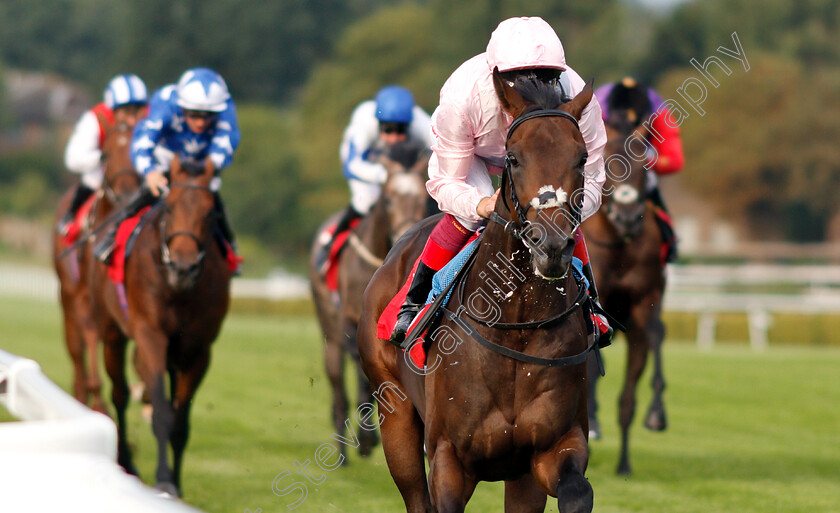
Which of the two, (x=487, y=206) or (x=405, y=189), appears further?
(x=405, y=189)

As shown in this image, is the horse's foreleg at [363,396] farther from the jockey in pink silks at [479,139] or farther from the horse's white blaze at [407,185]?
the jockey in pink silks at [479,139]

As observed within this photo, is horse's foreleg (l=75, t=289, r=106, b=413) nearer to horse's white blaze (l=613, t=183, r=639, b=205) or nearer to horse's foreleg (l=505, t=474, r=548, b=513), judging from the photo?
horse's white blaze (l=613, t=183, r=639, b=205)

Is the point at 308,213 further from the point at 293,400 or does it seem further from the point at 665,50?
the point at 293,400

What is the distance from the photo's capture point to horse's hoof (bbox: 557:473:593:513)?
3525mm

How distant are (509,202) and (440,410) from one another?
0.76 m

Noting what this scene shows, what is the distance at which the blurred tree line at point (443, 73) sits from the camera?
40.9m

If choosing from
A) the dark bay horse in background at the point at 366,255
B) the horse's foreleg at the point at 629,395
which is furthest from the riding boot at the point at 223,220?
the horse's foreleg at the point at 629,395

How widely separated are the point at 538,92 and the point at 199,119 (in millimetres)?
3665

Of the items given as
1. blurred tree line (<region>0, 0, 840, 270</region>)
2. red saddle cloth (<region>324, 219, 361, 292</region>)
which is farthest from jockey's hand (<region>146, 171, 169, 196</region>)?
blurred tree line (<region>0, 0, 840, 270</region>)

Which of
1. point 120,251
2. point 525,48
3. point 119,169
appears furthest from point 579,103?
point 119,169

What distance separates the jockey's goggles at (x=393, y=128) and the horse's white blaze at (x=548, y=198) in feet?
14.9

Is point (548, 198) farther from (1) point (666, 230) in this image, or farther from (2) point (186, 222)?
(1) point (666, 230)

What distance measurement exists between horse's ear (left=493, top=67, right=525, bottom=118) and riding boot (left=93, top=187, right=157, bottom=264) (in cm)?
395

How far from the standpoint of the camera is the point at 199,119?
6941mm
